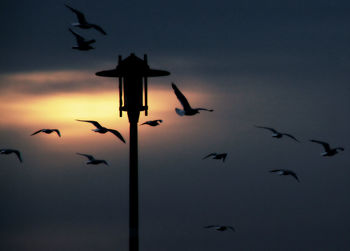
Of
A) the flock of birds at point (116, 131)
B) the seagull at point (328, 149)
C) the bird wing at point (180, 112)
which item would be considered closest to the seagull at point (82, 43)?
the flock of birds at point (116, 131)

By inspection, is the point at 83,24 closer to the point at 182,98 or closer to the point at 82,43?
the point at 82,43

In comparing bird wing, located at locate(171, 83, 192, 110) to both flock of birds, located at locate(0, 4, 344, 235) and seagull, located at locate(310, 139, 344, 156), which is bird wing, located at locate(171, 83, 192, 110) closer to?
flock of birds, located at locate(0, 4, 344, 235)

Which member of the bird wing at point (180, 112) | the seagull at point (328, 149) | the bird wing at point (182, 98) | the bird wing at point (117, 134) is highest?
the bird wing at point (182, 98)

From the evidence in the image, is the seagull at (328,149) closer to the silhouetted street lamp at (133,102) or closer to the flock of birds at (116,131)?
the flock of birds at (116,131)

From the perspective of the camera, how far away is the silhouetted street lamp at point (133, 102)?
14.3 metres

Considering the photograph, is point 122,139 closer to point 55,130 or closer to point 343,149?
point 55,130

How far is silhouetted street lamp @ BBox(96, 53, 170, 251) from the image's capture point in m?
14.3

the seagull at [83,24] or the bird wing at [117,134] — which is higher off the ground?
the seagull at [83,24]

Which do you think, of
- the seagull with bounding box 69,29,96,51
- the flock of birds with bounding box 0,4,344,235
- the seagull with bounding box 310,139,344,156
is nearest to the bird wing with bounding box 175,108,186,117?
the flock of birds with bounding box 0,4,344,235

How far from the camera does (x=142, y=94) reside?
14.6 meters

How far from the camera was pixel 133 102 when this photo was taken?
47.1ft

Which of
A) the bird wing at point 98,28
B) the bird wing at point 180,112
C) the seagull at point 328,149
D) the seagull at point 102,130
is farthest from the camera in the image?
the seagull at point 328,149

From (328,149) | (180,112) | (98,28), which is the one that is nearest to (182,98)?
(180,112)

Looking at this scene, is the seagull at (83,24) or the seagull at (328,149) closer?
the seagull at (83,24)
